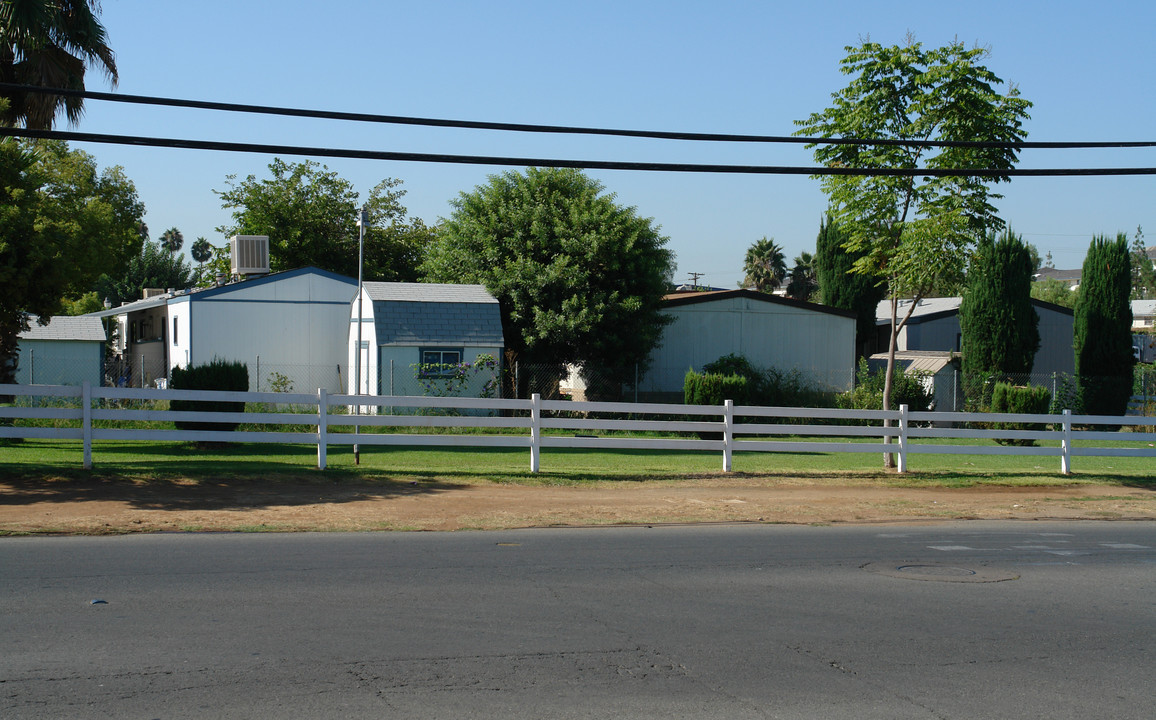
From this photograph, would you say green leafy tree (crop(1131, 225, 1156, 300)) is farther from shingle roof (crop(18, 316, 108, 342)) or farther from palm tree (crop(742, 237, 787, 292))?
shingle roof (crop(18, 316, 108, 342))

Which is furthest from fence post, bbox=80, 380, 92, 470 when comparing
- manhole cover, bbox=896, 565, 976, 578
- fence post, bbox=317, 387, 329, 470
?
manhole cover, bbox=896, 565, 976, 578

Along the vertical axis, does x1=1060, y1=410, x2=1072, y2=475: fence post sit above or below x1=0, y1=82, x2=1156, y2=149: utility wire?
below

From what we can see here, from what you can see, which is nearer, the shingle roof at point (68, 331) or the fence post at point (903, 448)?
the fence post at point (903, 448)

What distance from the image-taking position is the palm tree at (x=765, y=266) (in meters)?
70.4

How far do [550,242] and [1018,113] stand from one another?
15.4m

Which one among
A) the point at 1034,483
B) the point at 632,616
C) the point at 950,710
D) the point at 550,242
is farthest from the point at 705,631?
the point at 550,242

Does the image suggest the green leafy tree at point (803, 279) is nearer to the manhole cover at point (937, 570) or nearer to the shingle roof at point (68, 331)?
the shingle roof at point (68, 331)

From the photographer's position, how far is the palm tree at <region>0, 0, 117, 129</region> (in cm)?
2016

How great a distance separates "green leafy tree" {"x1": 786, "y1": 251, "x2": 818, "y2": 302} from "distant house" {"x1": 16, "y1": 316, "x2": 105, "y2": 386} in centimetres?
4686

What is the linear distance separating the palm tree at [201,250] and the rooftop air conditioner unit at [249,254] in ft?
321

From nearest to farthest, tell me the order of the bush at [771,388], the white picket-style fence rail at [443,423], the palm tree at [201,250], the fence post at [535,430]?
1. the white picket-style fence rail at [443,423]
2. the fence post at [535,430]
3. the bush at [771,388]
4. the palm tree at [201,250]

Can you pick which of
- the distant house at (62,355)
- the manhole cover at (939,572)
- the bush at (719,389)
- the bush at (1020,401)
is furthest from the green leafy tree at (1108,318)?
the distant house at (62,355)

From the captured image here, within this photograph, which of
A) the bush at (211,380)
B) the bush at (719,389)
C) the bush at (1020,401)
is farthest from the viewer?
the bush at (719,389)

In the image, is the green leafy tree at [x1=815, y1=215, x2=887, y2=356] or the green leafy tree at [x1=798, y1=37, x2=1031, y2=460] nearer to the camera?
the green leafy tree at [x1=798, y1=37, x2=1031, y2=460]
